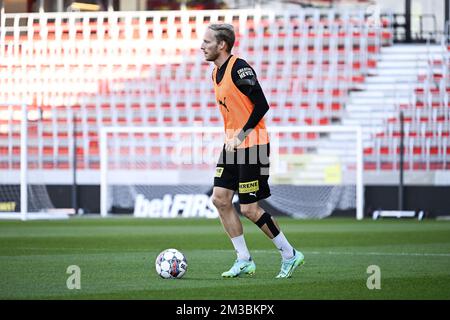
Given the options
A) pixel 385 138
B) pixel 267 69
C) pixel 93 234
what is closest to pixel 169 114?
pixel 267 69

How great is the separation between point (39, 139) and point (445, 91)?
354 inches

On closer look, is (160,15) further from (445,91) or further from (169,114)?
(445,91)

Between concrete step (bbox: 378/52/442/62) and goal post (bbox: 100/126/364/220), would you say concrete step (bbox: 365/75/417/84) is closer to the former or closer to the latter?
concrete step (bbox: 378/52/442/62)

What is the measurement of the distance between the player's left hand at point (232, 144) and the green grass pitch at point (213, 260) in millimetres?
1057

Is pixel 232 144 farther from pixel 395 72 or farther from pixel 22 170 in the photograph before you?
pixel 395 72

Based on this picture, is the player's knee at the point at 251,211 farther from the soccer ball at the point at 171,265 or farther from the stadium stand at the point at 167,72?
the stadium stand at the point at 167,72

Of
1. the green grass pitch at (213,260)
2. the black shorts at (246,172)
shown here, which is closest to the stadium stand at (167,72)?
the green grass pitch at (213,260)

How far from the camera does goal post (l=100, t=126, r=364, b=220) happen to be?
21.1 m

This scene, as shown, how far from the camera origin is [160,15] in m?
26.0

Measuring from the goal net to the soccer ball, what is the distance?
11348mm

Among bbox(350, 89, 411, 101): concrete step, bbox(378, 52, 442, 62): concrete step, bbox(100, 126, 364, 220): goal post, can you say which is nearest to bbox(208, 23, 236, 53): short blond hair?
bbox(100, 126, 364, 220): goal post

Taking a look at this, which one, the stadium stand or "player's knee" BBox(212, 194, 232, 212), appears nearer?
"player's knee" BBox(212, 194, 232, 212)

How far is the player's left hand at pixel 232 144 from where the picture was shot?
878cm

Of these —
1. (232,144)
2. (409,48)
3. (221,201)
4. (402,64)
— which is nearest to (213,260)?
(221,201)
